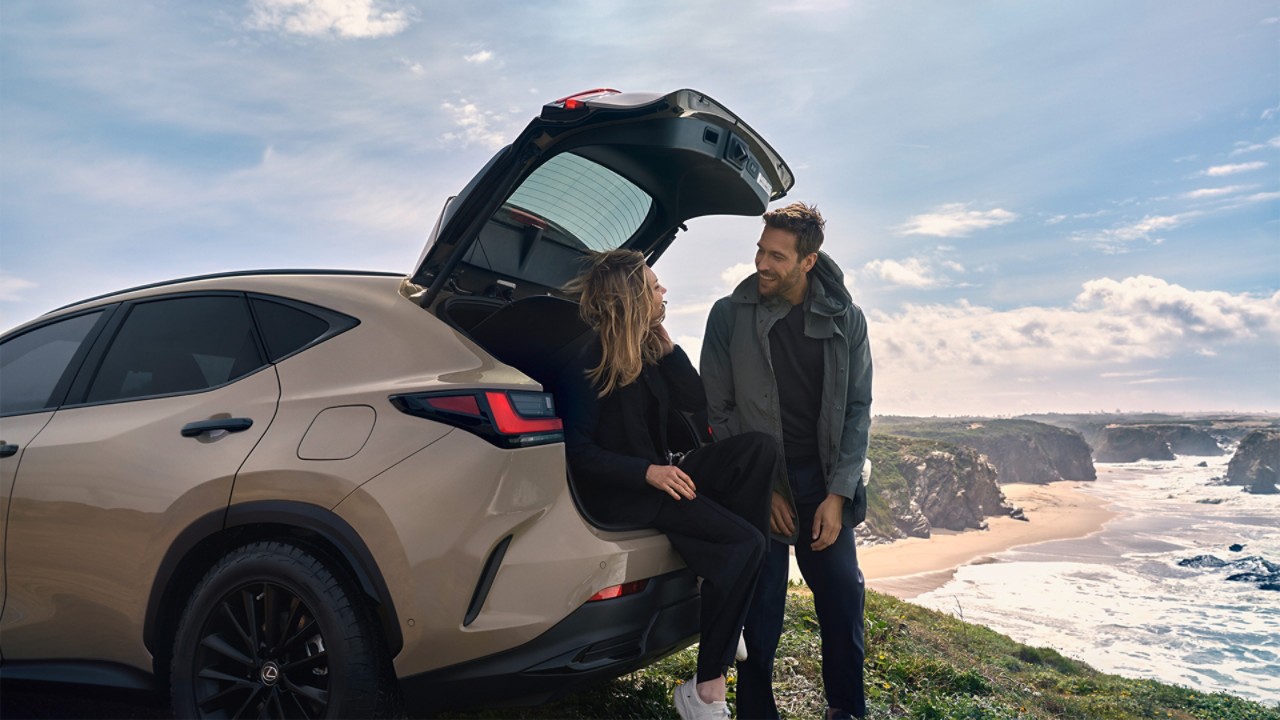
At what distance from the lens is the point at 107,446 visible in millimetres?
3445

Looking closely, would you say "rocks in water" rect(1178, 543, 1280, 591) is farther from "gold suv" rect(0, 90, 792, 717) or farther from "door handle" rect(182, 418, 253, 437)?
"door handle" rect(182, 418, 253, 437)

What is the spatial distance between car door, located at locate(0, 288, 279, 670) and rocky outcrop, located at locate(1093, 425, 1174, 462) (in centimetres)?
15941

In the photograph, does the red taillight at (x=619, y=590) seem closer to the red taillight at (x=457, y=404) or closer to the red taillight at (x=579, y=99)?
the red taillight at (x=457, y=404)

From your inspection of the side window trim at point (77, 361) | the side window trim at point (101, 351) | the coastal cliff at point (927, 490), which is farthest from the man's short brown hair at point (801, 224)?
the coastal cliff at point (927, 490)

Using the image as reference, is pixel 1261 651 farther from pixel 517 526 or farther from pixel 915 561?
pixel 517 526

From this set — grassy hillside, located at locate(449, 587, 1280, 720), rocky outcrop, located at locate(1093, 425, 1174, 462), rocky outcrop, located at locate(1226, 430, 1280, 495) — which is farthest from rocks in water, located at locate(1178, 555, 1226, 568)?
rocky outcrop, located at locate(1093, 425, 1174, 462)

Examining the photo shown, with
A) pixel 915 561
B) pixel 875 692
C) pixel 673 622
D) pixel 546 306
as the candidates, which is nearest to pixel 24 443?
pixel 546 306

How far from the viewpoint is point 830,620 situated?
3.92m

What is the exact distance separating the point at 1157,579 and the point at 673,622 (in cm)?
6049

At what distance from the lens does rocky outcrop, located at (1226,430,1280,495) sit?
9581cm

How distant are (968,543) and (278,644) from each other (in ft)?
231

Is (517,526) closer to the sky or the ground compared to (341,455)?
closer to the ground

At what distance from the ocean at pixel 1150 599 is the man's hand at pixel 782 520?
1876 centimetres

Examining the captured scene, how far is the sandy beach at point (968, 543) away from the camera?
5209 centimetres
